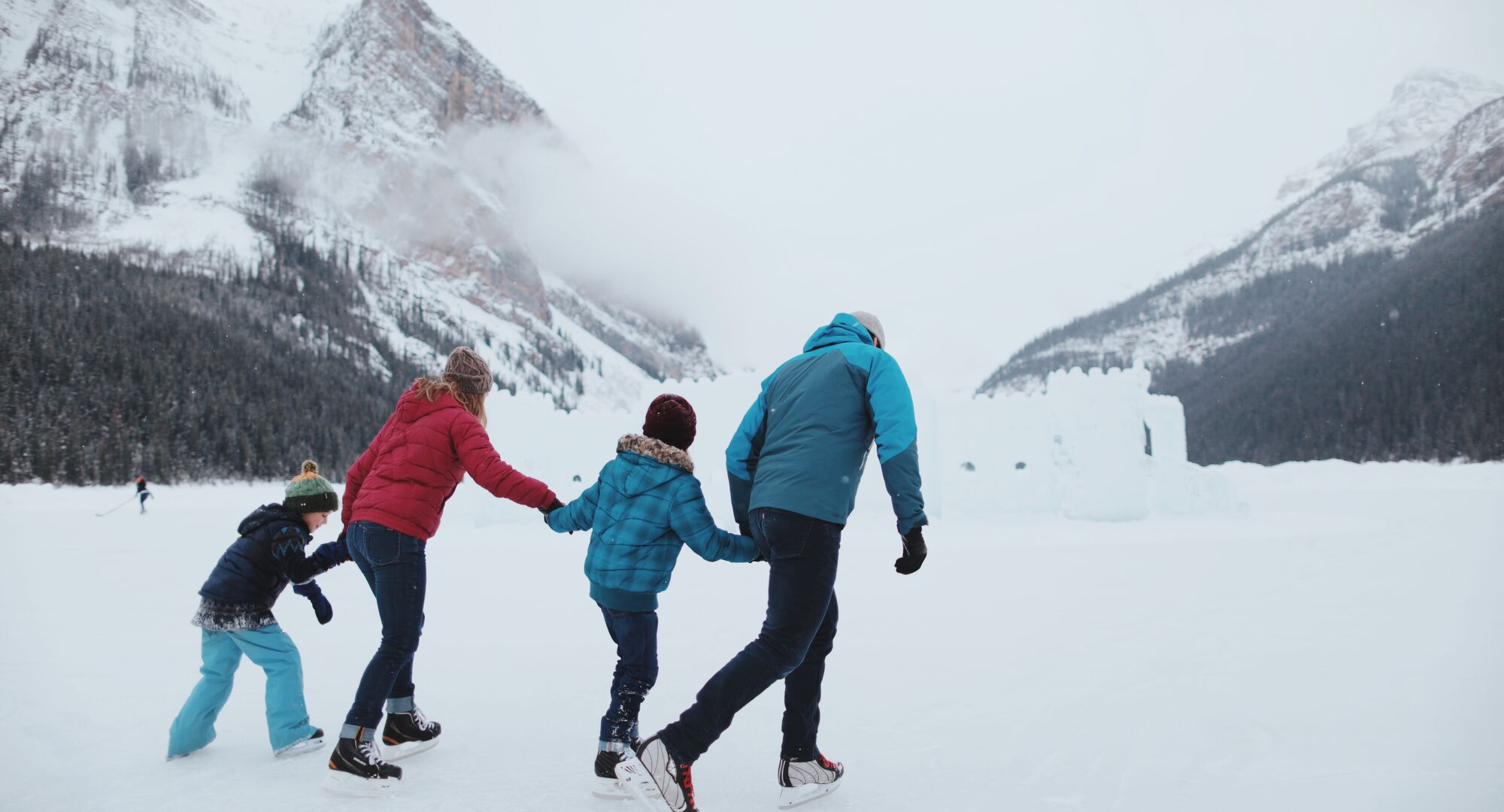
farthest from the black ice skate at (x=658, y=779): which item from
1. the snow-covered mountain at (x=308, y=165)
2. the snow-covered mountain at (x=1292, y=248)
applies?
the snow-covered mountain at (x=1292, y=248)

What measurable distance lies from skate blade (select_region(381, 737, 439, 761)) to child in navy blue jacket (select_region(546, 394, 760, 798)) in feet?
2.90

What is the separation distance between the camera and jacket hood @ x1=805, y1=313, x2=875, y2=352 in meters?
2.94

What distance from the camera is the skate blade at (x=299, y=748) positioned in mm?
3189

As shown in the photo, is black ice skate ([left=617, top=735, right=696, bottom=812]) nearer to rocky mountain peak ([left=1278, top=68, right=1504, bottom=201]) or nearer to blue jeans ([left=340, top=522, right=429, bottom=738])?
blue jeans ([left=340, top=522, right=429, bottom=738])

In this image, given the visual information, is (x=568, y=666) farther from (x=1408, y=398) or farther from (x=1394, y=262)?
(x=1394, y=262)

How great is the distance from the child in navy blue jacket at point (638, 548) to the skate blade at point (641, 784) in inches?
13.9

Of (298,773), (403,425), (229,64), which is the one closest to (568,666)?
(298,773)

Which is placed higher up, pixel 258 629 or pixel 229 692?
pixel 258 629

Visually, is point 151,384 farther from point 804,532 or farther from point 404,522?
point 804,532

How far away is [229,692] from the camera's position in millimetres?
3232

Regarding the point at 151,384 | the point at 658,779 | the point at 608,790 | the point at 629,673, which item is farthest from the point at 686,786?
the point at 151,384

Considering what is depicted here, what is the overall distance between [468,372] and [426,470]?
441 mm

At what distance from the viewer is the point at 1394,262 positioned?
76.9m

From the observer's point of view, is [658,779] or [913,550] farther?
[913,550]
